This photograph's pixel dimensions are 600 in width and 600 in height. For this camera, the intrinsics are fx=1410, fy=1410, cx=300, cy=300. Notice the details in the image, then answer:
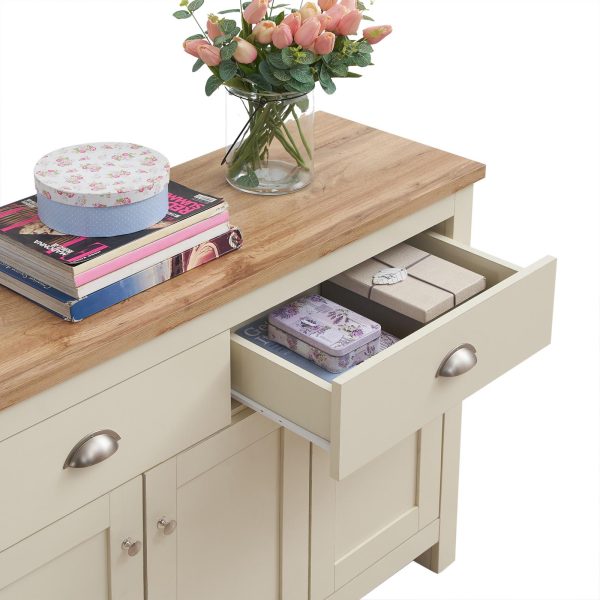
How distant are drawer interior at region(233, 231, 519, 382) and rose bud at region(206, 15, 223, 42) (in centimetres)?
55

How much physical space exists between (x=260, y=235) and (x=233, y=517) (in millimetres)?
565

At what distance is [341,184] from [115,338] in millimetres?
732

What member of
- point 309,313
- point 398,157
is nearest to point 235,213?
point 309,313

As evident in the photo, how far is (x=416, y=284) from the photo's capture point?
2832 mm

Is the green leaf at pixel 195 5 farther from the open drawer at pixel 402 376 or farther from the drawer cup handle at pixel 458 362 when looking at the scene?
the drawer cup handle at pixel 458 362

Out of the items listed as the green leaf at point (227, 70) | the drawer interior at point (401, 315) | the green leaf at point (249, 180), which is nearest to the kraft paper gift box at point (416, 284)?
the drawer interior at point (401, 315)

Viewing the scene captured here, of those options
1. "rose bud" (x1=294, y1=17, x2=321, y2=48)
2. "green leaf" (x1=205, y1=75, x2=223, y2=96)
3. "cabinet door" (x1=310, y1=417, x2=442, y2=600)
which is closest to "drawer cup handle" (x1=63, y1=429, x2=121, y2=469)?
"cabinet door" (x1=310, y1=417, x2=442, y2=600)

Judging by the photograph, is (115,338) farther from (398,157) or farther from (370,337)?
(398,157)

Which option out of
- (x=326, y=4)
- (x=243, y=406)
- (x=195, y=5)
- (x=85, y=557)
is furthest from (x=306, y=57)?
(x=85, y=557)

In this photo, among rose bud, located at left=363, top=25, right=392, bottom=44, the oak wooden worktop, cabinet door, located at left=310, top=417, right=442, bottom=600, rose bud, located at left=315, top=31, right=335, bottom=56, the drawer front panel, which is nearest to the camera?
the oak wooden worktop

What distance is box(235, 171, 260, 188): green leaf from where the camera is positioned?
287 cm

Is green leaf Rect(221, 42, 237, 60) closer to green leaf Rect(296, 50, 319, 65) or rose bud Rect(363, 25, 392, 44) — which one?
green leaf Rect(296, 50, 319, 65)

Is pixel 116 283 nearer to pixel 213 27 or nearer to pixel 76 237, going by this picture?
pixel 76 237

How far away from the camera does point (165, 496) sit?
2627 mm
